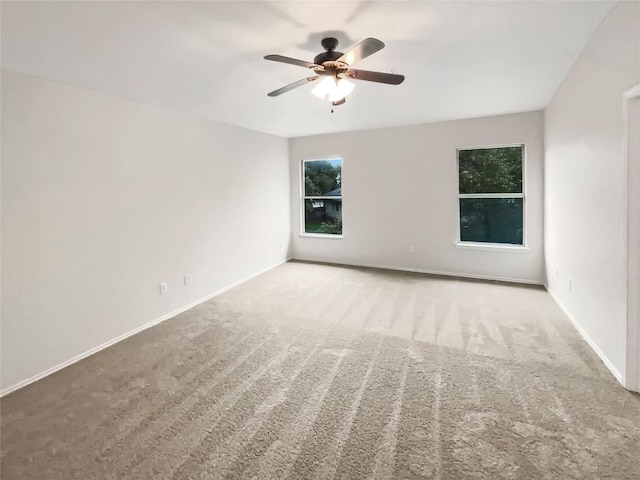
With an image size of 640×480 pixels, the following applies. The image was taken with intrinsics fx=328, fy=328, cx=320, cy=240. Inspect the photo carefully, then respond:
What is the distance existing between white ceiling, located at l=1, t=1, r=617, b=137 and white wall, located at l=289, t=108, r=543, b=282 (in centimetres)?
122

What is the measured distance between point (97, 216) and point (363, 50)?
106 inches

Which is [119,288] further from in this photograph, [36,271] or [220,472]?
[220,472]

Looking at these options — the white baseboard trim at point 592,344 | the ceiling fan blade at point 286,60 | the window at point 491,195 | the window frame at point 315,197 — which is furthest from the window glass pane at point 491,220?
the ceiling fan blade at point 286,60

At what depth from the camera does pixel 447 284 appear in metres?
4.76

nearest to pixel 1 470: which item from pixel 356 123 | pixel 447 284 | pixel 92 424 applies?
pixel 92 424

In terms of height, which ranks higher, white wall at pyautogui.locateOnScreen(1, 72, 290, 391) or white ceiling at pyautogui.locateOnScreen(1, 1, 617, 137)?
white ceiling at pyautogui.locateOnScreen(1, 1, 617, 137)

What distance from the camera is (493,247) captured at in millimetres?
4895

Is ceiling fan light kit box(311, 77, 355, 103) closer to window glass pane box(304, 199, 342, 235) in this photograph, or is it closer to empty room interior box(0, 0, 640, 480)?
empty room interior box(0, 0, 640, 480)

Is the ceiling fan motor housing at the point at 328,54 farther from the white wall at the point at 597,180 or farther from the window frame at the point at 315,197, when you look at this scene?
the window frame at the point at 315,197

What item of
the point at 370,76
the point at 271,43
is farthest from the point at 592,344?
the point at 271,43

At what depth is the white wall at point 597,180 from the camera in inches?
85.9

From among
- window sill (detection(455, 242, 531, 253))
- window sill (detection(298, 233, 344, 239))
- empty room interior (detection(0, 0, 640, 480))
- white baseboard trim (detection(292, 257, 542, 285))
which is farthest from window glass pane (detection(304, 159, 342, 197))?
window sill (detection(455, 242, 531, 253))

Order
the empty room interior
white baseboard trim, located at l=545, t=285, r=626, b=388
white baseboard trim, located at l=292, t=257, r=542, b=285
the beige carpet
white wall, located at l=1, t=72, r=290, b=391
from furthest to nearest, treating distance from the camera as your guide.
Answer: white baseboard trim, located at l=292, t=257, r=542, b=285
white wall, located at l=1, t=72, r=290, b=391
white baseboard trim, located at l=545, t=285, r=626, b=388
the empty room interior
the beige carpet

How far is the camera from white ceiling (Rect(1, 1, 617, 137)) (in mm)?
1938
